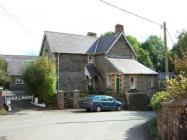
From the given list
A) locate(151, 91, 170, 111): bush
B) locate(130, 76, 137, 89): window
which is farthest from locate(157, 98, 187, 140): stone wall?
locate(130, 76, 137, 89): window

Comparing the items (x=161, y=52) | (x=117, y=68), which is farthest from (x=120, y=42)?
(x=161, y=52)

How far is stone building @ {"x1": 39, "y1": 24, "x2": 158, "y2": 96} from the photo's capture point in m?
42.2

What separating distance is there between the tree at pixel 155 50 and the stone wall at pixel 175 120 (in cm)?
7272

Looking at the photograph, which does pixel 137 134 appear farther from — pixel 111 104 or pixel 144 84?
pixel 144 84

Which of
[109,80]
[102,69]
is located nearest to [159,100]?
[109,80]

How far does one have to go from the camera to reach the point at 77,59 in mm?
43656

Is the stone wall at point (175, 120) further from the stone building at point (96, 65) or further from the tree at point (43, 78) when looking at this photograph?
the stone building at point (96, 65)

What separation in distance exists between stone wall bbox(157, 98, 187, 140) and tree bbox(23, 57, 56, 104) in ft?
78.0

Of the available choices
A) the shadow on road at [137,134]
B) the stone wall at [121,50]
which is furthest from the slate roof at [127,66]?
the shadow on road at [137,134]

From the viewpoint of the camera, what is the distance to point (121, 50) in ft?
153

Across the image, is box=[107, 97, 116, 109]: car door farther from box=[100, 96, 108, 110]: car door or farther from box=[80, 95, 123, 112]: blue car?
box=[100, 96, 108, 110]: car door

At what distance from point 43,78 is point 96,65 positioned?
11419 mm

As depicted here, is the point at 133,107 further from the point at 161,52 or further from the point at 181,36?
the point at 161,52

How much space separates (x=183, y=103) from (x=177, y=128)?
0.96 metres
